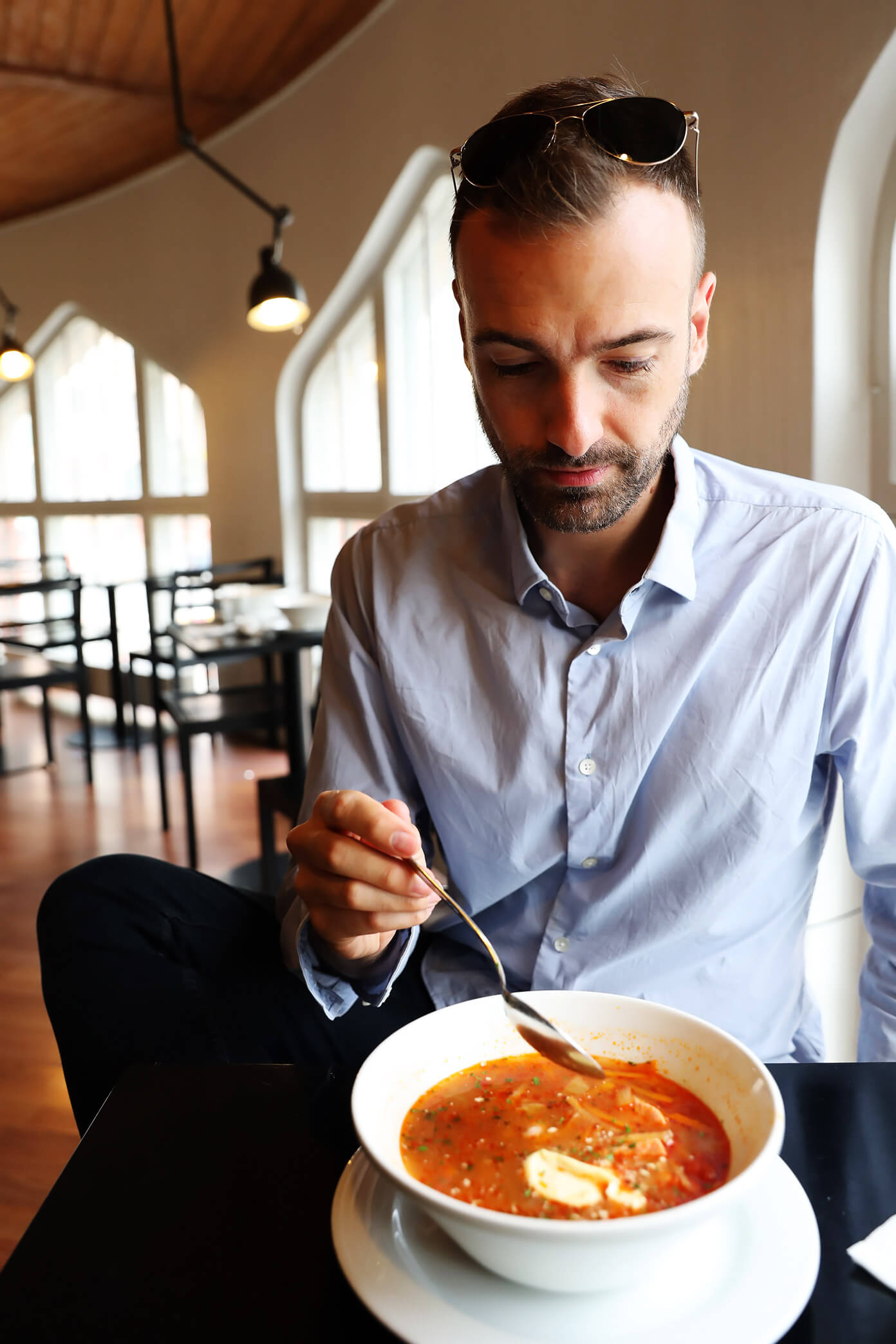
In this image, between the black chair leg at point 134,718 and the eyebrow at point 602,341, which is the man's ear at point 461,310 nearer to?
the eyebrow at point 602,341

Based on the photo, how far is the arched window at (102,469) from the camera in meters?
5.98

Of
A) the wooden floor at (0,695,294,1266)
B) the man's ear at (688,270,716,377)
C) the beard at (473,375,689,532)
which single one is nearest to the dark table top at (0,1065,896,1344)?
the beard at (473,375,689,532)

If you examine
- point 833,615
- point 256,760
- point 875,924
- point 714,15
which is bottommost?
point 256,760

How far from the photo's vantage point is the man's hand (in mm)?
769

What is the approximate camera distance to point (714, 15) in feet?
8.59

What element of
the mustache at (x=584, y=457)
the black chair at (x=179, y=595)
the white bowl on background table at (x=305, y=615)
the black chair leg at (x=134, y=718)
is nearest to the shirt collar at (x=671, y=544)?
the mustache at (x=584, y=457)

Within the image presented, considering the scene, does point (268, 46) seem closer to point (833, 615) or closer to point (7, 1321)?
point (833, 615)

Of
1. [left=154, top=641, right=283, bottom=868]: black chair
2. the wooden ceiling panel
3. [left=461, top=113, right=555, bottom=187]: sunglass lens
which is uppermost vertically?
the wooden ceiling panel

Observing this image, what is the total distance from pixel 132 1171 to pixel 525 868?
0.53 m

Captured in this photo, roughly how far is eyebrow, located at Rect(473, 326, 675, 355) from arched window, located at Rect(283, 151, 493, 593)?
9.72ft

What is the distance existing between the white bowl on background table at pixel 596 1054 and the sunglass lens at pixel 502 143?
2.44ft

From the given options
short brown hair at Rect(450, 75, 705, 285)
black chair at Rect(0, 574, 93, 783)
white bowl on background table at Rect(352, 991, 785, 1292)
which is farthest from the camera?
black chair at Rect(0, 574, 93, 783)

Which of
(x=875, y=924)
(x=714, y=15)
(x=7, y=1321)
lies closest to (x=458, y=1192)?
(x=7, y=1321)

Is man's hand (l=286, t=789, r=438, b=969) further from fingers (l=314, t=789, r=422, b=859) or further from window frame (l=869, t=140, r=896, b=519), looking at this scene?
window frame (l=869, t=140, r=896, b=519)
